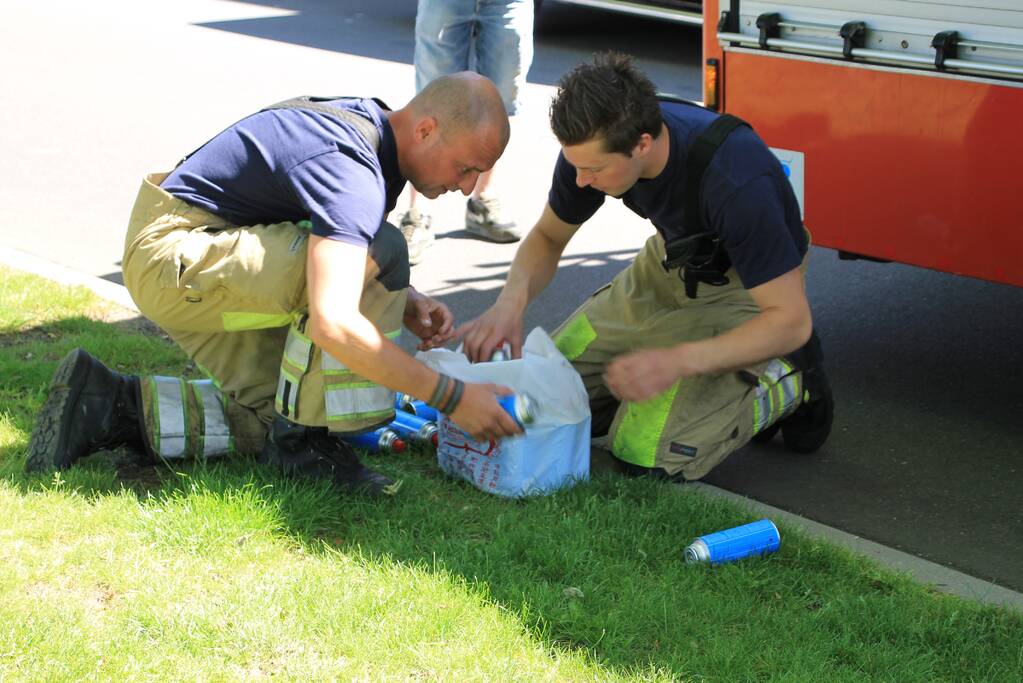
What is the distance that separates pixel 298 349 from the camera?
3418mm

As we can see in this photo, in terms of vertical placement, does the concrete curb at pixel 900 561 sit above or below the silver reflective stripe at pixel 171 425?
below

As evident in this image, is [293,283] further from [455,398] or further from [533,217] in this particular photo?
[533,217]

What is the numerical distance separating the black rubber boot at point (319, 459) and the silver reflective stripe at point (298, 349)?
0.64 feet

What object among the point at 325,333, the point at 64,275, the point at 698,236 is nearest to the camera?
the point at 325,333

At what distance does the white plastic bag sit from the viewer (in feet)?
11.7

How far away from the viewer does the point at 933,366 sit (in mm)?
4816

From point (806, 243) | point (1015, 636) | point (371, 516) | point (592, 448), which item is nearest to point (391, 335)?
point (371, 516)

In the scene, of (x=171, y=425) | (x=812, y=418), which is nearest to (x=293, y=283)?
(x=171, y=425)

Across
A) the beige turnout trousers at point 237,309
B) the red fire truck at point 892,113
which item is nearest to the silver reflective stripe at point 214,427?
the beige turnout trousers at point 237,309

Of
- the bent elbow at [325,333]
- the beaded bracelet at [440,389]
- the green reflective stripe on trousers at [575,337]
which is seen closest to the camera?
the bent elbow at [325,333]

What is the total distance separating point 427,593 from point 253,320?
97 cm

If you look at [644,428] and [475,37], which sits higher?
[475,37]

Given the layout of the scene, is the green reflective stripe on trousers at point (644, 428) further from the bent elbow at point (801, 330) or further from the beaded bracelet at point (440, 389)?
the beaded bracelet at point (440, 389)

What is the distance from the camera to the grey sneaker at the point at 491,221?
20.7 ft
